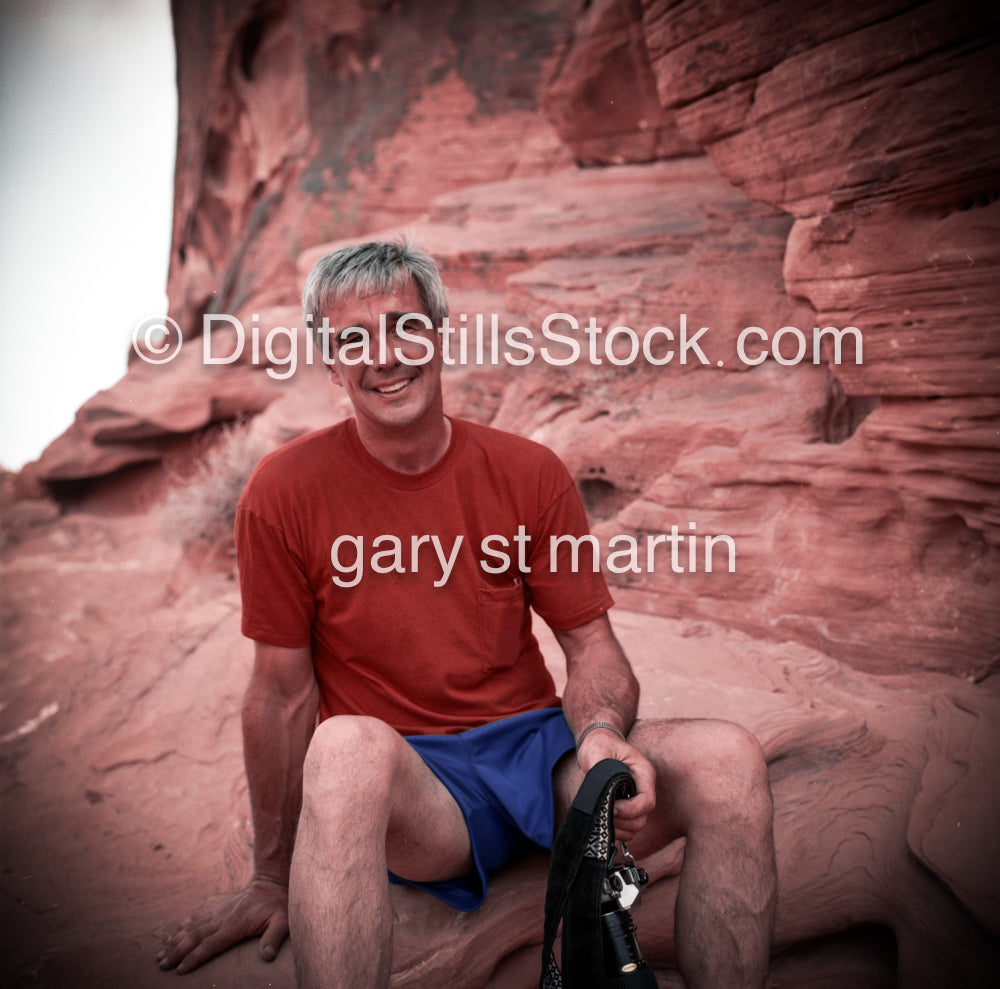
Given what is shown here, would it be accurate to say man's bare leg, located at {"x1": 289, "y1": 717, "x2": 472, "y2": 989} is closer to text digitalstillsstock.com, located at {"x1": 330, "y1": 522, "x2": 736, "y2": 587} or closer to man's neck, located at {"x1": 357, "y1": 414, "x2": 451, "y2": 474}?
text digitalstillsstock.com, located at {"x1": 330, "y1": 522, "x2": 736, "y2": 587}

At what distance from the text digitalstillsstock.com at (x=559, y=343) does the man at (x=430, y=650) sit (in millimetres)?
13

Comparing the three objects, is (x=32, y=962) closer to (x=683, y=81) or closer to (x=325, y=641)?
(x=325, y=641)

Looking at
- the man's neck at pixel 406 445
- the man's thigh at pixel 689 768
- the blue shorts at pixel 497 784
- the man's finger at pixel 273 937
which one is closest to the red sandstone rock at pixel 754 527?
the man's finger at pixel 273 937

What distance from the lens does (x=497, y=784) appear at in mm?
1997

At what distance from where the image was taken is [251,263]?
37.8 feet

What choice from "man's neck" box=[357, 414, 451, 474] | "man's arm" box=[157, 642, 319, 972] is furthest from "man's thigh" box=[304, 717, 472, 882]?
"man's neck" box=[357, 414, 451, 474]

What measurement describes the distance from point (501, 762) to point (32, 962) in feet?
5.40

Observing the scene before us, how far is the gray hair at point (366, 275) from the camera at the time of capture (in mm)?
2086

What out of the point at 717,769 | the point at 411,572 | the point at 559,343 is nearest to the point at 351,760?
the point at 411,572

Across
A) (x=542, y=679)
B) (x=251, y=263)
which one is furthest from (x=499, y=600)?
(x=251, y=263)

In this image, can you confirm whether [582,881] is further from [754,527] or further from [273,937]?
[754,527]

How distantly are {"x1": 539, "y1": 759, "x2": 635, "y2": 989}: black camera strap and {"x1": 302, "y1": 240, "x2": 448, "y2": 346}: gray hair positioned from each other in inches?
48.6

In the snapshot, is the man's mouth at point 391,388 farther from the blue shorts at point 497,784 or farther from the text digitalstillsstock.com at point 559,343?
the blue shorts at point 497,784

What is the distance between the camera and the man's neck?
7.11 ft
